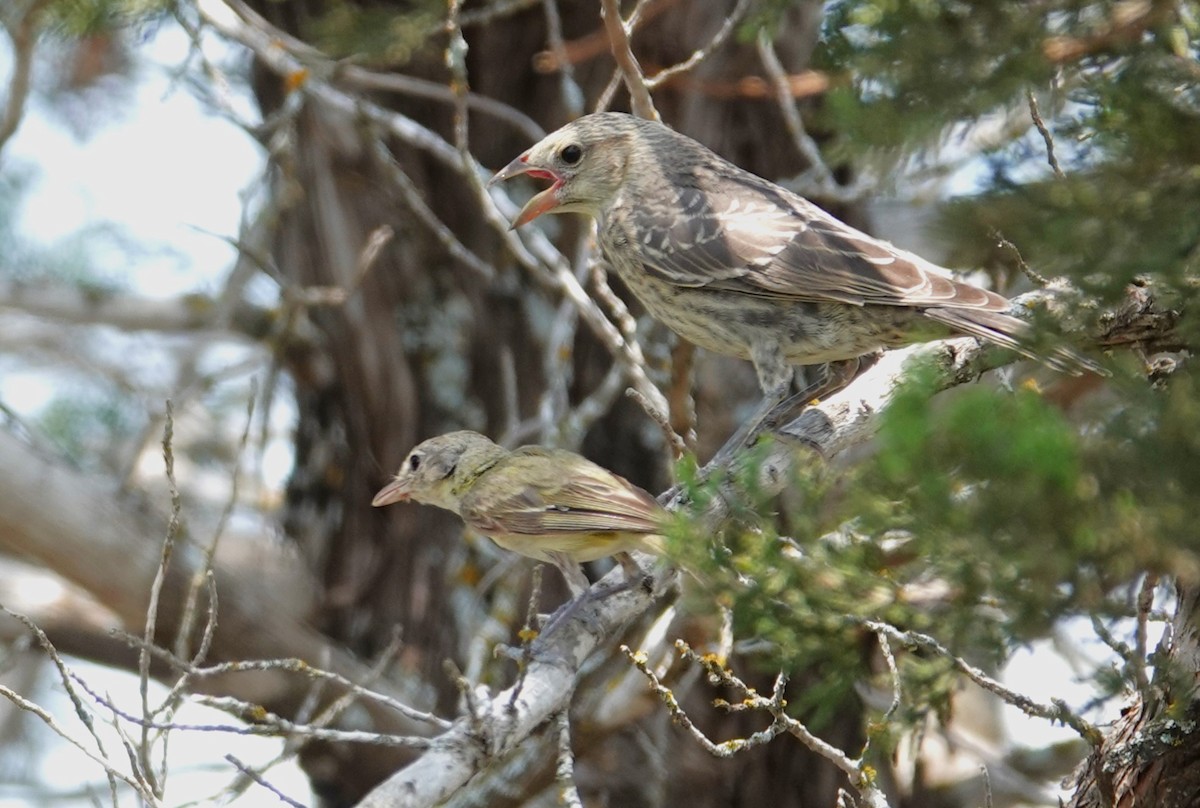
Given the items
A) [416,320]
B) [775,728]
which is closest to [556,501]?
[775,728]

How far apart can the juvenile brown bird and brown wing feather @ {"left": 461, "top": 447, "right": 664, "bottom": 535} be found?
0.73 metres

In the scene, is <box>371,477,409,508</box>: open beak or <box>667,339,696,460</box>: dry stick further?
<box>667,339,696,460</box>: dry stick

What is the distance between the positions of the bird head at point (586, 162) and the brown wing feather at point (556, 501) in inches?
46.4

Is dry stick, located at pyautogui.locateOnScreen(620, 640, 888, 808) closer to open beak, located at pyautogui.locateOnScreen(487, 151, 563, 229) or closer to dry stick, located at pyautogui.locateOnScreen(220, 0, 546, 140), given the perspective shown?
open beak, located at pyautogui.locateOnScreen(487, 151, 563, 229)

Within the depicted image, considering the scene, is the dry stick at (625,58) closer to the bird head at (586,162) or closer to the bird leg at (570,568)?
the bird head at (586,162)

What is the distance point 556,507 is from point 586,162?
5.35 feet

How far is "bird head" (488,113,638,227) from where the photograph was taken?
489cm

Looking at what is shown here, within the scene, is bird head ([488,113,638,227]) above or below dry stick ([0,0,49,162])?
below

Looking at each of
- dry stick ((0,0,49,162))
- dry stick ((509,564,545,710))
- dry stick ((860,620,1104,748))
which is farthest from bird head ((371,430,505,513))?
dry stick ((0,0,49,162))

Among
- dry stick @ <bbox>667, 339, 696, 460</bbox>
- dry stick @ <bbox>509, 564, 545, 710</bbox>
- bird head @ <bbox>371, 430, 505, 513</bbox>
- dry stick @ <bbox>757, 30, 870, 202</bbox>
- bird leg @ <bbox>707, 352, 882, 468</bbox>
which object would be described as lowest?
dry stick @ <bbox>509, 564, 545, 710</bbox>

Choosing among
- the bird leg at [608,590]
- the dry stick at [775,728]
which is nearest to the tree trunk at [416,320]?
the bird leg at [608,590]

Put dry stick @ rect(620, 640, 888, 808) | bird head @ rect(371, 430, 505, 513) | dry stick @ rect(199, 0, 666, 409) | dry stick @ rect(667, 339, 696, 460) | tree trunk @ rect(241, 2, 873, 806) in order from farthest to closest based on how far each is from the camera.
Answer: tree trunk @ rect(241, 2, 873, 806) → dry stick @ rect(667, 339, 696, 460) → dry stick @ rect(199, 0, 666, 409) → bird head @ rect(371, 430, 505, 513) → dry stick @ rect(620, 640, 888, 808)

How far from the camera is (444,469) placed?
14.5ft

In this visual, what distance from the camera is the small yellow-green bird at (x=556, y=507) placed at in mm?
3561
